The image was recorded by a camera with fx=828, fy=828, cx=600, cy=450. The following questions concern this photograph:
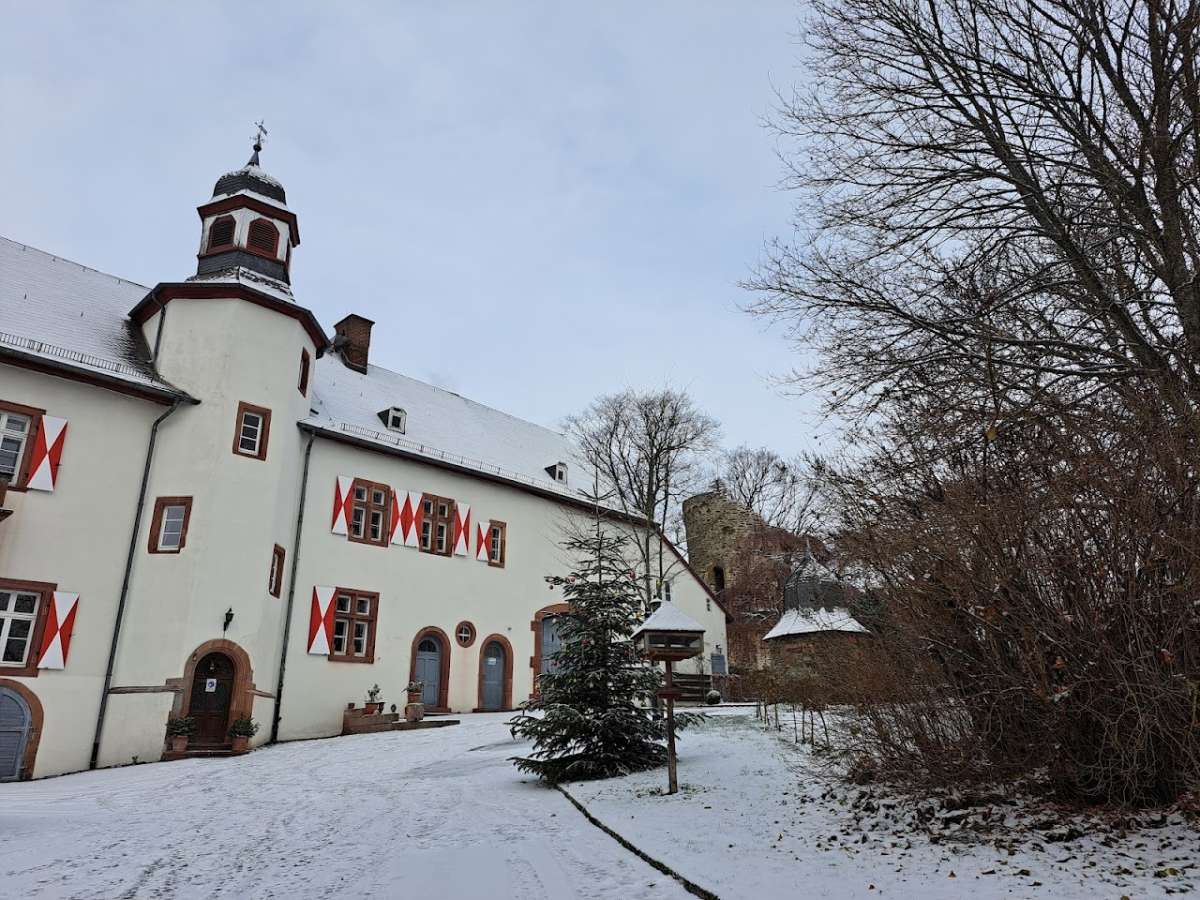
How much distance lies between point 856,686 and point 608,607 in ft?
14.2

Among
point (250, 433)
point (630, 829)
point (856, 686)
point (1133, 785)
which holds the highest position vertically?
point (250, 433)

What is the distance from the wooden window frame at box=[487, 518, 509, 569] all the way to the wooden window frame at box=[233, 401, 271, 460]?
747 centimetres

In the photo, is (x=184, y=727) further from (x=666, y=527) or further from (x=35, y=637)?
(x=666, y=527)

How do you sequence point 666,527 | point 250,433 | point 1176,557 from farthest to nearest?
point 666,527, point 250,433, point 1176,557

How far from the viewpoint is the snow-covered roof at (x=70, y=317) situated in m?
15.7

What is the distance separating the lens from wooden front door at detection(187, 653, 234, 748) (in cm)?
1581

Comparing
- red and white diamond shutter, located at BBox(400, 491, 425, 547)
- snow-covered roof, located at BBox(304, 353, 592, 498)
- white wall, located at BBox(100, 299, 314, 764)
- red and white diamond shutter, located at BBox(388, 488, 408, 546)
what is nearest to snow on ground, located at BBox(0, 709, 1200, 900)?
→ white wall, located at BBox(100, 299, 314, 764)

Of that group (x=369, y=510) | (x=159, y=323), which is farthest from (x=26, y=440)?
(x=369, y=510)

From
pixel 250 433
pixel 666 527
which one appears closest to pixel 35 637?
pixel 250 433

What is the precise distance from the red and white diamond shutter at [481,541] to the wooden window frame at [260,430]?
7025mm

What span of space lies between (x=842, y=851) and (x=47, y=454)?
15.2 m

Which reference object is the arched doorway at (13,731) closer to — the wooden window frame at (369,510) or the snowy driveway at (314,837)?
the snowy driveway at (314,837)

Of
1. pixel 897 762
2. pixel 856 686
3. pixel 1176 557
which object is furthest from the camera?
pixel 856 686

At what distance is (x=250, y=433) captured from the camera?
58.2ft
